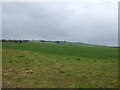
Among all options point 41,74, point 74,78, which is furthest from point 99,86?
point 41,74

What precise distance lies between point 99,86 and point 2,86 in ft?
15.1

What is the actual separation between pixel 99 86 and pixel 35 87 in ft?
9.98

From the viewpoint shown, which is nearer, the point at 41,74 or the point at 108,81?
the point at 108,81

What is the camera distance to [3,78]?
13570mm

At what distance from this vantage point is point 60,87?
11438 millimetres

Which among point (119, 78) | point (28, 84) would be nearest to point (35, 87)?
point (28, 84)

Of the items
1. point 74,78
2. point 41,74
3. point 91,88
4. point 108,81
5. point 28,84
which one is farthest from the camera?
point 41,74

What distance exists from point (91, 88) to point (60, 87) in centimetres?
143

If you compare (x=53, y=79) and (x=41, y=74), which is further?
(x=41, y=74)

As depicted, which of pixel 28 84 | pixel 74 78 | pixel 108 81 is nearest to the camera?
pixel 28 84

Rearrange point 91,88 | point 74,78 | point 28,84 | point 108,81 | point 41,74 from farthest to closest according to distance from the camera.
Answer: point 41,74, point 74,78, point 108,81, point 28,84, point 91,88

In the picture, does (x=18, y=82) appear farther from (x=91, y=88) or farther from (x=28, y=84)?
(x=91, y=88)

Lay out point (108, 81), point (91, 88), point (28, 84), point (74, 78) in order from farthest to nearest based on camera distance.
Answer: point (74, 78), point (108, 81), point (28, 84), point (91, 88)

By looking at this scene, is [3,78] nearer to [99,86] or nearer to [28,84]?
[28,84]
